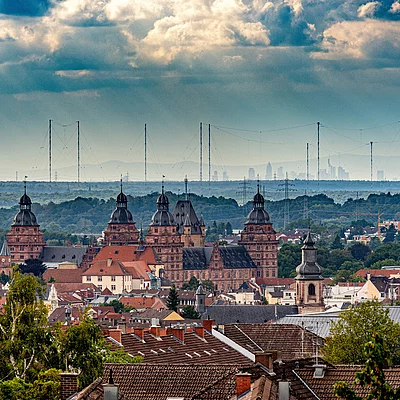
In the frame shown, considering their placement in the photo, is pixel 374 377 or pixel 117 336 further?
pixel 117 336

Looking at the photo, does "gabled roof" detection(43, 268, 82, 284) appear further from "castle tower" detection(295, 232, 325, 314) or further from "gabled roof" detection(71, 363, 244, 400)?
"gabled roof" detection(71, 363, 244, 400)

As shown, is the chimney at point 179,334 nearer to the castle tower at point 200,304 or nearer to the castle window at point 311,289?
the castle window at point 311,289

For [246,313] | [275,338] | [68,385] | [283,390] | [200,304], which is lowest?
[246,313]

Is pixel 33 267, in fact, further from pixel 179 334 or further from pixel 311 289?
pixel 179 334

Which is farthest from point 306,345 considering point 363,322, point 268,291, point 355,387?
point 268,291

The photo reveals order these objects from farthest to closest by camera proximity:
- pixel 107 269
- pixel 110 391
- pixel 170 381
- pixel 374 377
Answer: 1. pixel 107 269
2. pixel 170 381
3. pixel 110 391
4. pixel 374 377

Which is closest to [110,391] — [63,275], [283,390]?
[283,390]

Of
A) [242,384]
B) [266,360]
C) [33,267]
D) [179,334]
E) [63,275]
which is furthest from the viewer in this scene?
[63,275]

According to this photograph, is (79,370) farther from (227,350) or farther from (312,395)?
(227,350)
